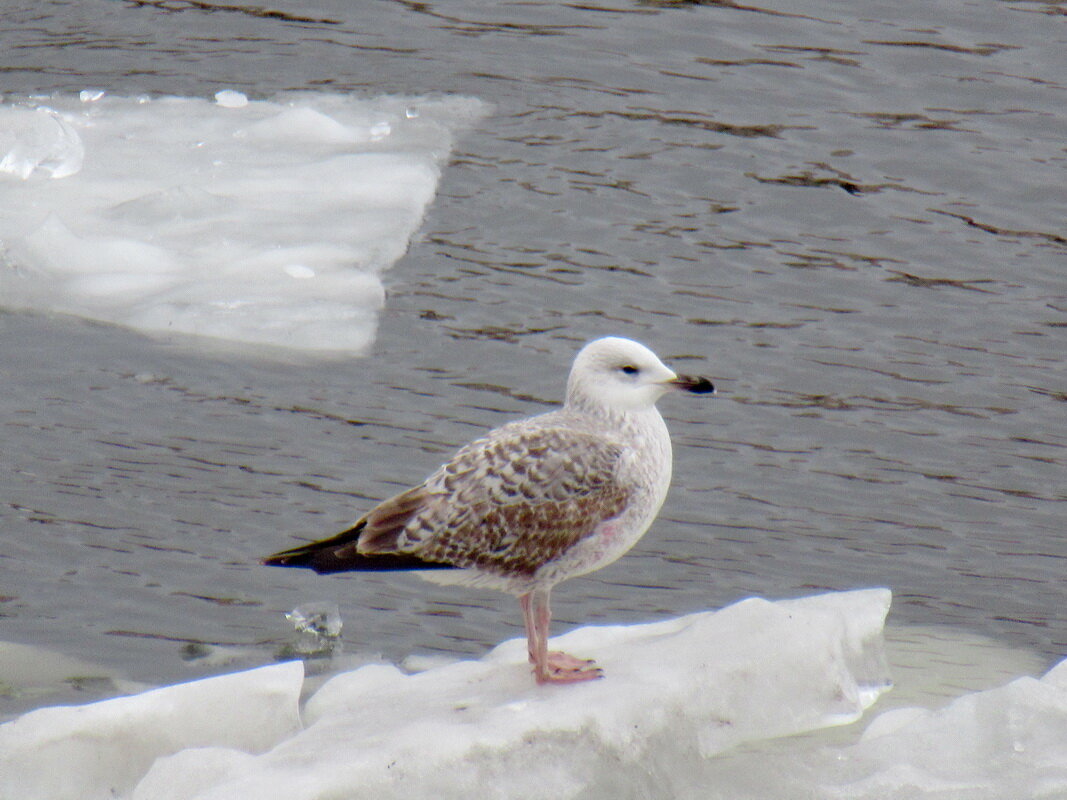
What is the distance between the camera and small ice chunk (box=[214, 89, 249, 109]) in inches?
450

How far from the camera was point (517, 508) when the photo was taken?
4969mm

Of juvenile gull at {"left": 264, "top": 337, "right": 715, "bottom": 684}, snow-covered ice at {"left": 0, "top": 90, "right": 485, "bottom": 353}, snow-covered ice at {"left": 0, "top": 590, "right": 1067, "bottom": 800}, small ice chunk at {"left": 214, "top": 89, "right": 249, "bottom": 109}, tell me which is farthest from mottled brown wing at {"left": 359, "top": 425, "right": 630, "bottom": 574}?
small ice chunk at {"left": 214, "top": 89, "right": 249, "bottom": 109}

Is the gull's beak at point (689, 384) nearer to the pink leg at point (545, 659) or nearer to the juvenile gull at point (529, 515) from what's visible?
the juvenile gull at point (529, 515)

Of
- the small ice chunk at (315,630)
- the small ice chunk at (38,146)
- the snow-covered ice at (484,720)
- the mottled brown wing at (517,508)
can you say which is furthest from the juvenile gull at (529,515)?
the small ice chunk at (38,146)

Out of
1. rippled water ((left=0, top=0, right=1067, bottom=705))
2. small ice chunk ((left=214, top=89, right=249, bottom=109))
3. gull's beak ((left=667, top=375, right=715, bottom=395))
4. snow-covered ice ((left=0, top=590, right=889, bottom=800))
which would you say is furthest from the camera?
small ice chunk ((left=214, top=89, right=249, bottom=109))

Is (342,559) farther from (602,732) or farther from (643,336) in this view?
(643,336)

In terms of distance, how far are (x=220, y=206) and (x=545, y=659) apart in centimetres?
565

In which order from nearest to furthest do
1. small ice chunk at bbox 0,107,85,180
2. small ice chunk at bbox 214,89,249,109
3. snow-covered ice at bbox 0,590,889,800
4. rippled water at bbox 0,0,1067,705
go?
snow-covered ice at bbox 0,590,889,800, rippled water at bbox 0,0,1067,705, small ice chunk at bbox 0,107,85,180, small ice chunk at bbox 214,89,249,109

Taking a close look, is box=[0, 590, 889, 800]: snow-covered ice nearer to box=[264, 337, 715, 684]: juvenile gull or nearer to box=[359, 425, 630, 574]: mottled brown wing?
box=[264, 337, 715, 684]: juvenile gull

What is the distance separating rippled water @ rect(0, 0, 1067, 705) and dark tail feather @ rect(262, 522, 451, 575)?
1.21 m

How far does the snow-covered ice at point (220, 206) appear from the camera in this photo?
8750 mm

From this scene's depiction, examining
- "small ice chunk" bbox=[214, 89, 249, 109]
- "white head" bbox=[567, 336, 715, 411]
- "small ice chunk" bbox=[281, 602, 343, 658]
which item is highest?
"white head" bbox=[567, 336, 715, 411]

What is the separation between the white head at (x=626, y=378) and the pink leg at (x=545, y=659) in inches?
25.8

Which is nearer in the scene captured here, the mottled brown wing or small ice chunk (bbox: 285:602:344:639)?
the mottled brown wing
